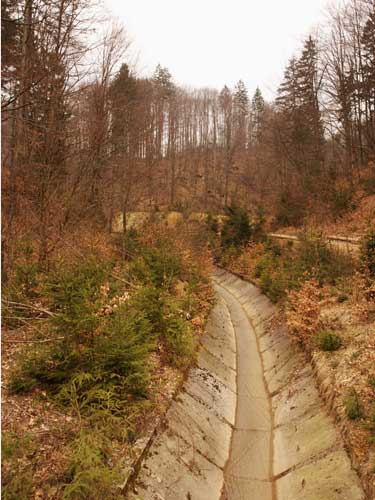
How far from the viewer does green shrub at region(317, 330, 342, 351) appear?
9.13 meters

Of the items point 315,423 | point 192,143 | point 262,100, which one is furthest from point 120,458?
point 262,100

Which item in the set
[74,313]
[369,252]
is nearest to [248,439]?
[74,313]

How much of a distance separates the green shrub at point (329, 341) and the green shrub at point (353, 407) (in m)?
2.54

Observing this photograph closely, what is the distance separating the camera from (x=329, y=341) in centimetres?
917

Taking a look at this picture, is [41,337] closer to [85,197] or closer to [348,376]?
[348,376]

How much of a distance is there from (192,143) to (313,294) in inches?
1780

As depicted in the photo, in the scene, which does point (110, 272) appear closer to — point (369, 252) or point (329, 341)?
point (329, 341)

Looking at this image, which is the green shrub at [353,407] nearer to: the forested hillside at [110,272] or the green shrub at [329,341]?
the forested hillside at [110,272]

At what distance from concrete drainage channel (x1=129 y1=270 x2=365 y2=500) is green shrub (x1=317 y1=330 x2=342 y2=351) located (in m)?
0.72

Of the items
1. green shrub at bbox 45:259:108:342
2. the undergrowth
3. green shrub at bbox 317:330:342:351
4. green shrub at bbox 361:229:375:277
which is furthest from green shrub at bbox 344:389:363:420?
green shrub at bbox 361:229:375:277

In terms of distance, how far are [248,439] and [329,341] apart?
3114 millimetres

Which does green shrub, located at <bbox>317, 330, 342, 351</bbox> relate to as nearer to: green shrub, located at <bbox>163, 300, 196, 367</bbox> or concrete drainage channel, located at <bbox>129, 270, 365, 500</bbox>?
concrete drainage channel, located at <bbox>129, 270, 365, 500</bbox>

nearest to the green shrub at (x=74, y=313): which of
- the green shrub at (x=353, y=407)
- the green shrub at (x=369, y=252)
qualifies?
the green shrub at (x=353, y=407)

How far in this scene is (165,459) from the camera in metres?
5.95
